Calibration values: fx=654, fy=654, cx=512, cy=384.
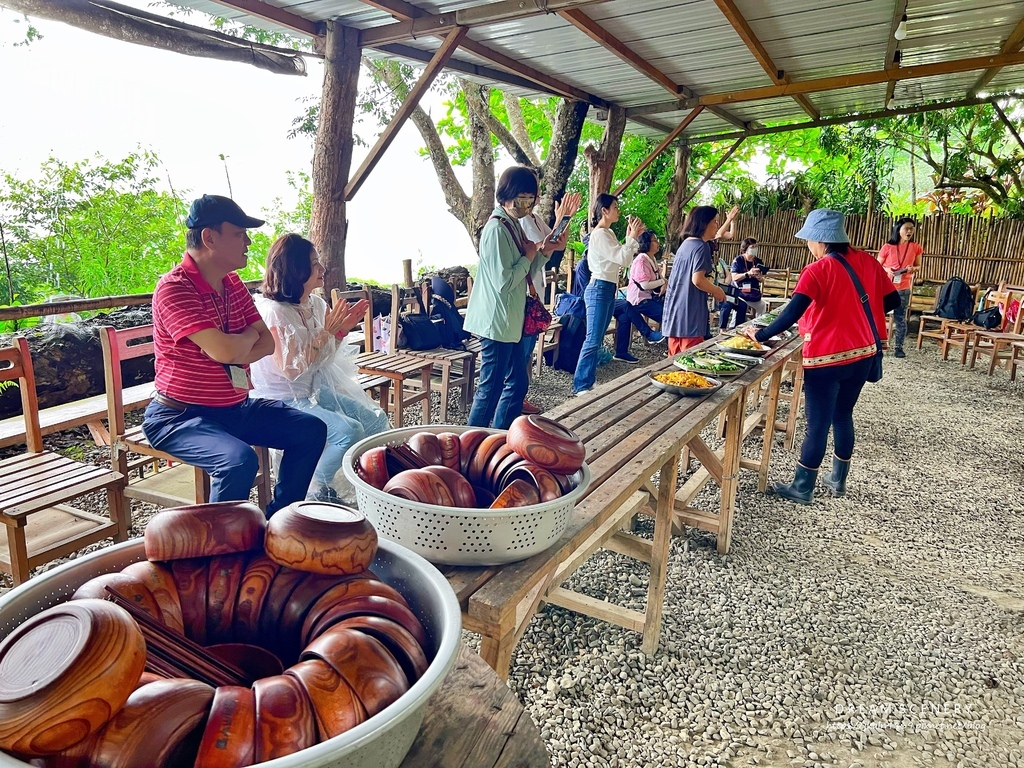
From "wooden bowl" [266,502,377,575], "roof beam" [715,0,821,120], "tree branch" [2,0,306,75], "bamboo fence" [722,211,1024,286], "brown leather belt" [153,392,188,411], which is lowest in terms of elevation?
"brown leather belt" [153,392,188,411]

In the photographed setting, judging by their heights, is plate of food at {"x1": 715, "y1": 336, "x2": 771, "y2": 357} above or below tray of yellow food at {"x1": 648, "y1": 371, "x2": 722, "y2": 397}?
above

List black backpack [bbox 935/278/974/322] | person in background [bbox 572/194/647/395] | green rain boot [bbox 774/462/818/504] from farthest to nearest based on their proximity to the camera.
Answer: black backpack [bbox 935/278/974/322], person in background [bbox 572/194/647/395], green rain boot [bbox 774/462/818/504]

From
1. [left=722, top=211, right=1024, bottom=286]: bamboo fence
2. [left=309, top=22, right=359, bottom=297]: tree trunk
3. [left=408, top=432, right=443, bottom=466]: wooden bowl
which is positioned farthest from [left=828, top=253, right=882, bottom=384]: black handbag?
[left=722, top=211, right=1024, bottom=286]: bamboo fence

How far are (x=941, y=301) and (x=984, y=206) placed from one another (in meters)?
5.48

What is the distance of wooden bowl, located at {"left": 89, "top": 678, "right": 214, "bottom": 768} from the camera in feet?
1.75

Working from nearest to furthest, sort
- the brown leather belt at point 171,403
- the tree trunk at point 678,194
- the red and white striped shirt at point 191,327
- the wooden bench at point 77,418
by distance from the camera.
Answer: the red and white striped shirt at point 191,327 → the brown leather belt at point 171,403 → the wooden bench at point 77,418 → the tree trunk at point 678,194

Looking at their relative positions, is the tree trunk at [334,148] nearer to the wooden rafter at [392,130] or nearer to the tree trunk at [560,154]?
the wooden rafter at [392,130]

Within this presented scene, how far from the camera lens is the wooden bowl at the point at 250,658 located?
2.39 ft

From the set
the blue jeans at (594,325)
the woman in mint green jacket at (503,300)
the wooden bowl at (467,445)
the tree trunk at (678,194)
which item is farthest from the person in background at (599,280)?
the tree trunk at (678,194)

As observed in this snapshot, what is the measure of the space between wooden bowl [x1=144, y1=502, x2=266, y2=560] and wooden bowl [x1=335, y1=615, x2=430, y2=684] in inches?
7.4

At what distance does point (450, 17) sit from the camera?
14.6 ft

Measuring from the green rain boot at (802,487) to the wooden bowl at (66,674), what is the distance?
3.95m

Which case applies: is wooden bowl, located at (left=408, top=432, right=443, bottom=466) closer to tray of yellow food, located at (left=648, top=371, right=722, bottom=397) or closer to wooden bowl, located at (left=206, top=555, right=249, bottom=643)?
wooden bowl, located at (left=206, top=555, right=249, bottom=643)

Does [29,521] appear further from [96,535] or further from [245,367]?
[245,367]
